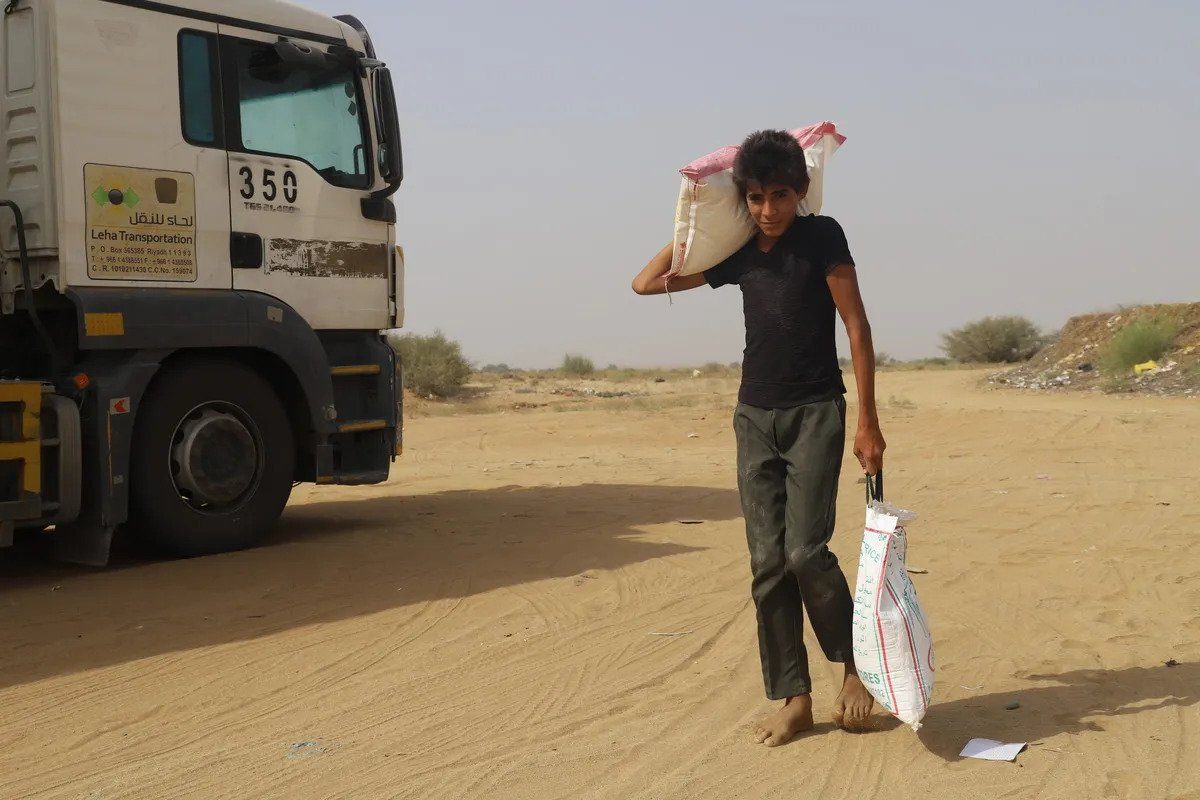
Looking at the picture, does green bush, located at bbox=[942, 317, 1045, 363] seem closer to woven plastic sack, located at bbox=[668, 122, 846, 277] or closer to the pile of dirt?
the pile of dirt

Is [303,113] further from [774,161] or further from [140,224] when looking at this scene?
[774,161]

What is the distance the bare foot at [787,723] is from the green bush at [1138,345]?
2239 cm

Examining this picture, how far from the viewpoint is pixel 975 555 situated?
7.82 m

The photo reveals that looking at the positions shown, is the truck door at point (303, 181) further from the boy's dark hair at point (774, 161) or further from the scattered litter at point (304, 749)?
the boy's dark hair at point (774, 161)

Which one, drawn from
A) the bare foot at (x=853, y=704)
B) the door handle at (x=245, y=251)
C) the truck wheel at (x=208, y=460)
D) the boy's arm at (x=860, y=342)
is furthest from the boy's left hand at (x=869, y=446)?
the door handle at (x=245, y=251)

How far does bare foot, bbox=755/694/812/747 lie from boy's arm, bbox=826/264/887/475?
2.86 feet

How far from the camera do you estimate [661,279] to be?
455cm

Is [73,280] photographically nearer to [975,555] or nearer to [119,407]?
[119,407]

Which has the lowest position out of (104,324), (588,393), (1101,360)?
(588,393)

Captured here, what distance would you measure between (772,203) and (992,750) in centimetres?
200

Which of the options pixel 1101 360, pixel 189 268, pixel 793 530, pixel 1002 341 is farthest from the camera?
pixel 1002 341

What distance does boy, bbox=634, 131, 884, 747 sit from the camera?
421 centimetres

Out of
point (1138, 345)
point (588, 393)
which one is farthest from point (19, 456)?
point (1138, 345)

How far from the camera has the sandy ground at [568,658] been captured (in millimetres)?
4031
